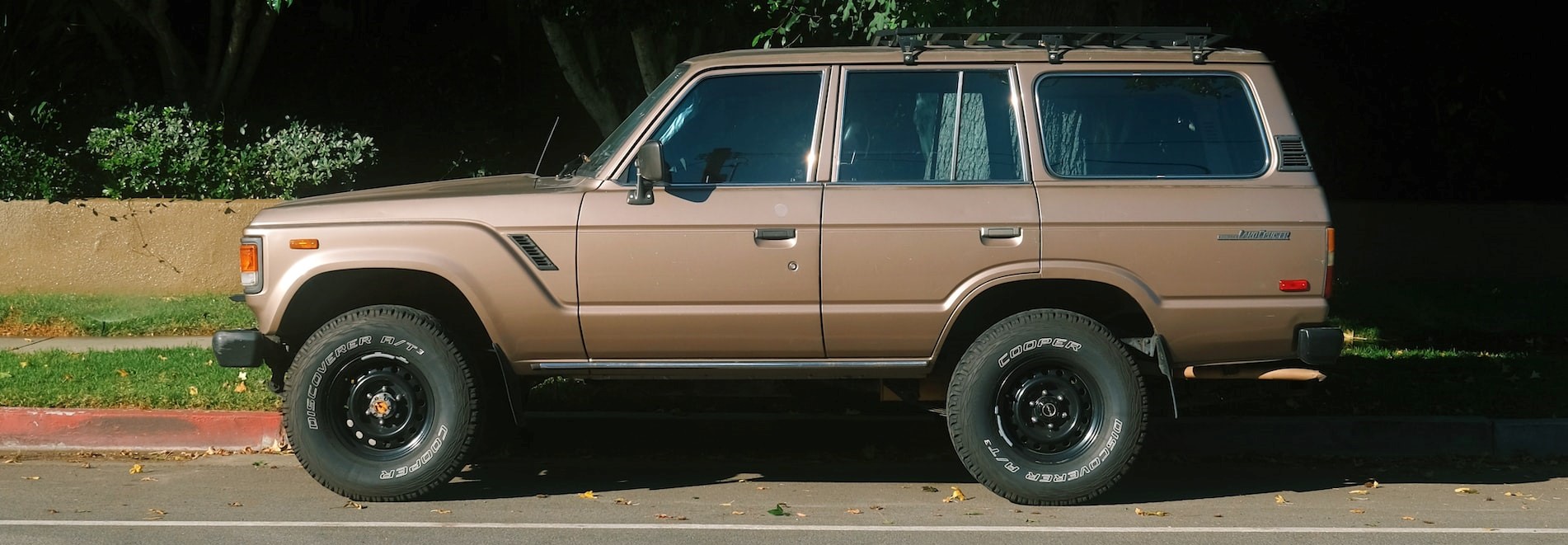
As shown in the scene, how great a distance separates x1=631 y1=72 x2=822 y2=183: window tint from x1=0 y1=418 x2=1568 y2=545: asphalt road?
142 cm

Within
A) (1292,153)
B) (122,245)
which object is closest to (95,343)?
(122,245)

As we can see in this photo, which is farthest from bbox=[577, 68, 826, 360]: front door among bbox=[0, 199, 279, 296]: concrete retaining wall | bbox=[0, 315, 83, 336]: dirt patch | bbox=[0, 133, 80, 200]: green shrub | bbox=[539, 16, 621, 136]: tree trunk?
bbox=[0, 133, 80, 200]: green shrub

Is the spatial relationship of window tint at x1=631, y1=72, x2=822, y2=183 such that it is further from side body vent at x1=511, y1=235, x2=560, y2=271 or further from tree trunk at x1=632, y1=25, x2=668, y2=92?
tree trunk at x1=632, y1=25, x2=668, y2=92

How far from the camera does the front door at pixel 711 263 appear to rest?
6164mm

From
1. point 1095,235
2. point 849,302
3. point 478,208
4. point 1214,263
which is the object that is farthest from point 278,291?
point 1214,263

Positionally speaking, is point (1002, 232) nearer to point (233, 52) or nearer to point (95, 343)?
point (95, 343)

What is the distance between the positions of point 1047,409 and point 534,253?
7.27ft

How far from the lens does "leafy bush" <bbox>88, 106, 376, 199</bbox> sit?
12.6 meters

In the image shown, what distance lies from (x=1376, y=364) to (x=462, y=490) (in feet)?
18.2

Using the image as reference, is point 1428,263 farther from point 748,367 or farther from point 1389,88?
point 748,367

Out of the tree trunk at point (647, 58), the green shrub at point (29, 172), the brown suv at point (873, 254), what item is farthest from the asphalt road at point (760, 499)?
the green shrub at point (29, 172)

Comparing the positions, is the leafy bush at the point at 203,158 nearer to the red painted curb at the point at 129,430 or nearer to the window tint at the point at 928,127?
the red painted curb at the point at 129,430

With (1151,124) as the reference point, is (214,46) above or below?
→ above

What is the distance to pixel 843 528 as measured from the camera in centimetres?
593
